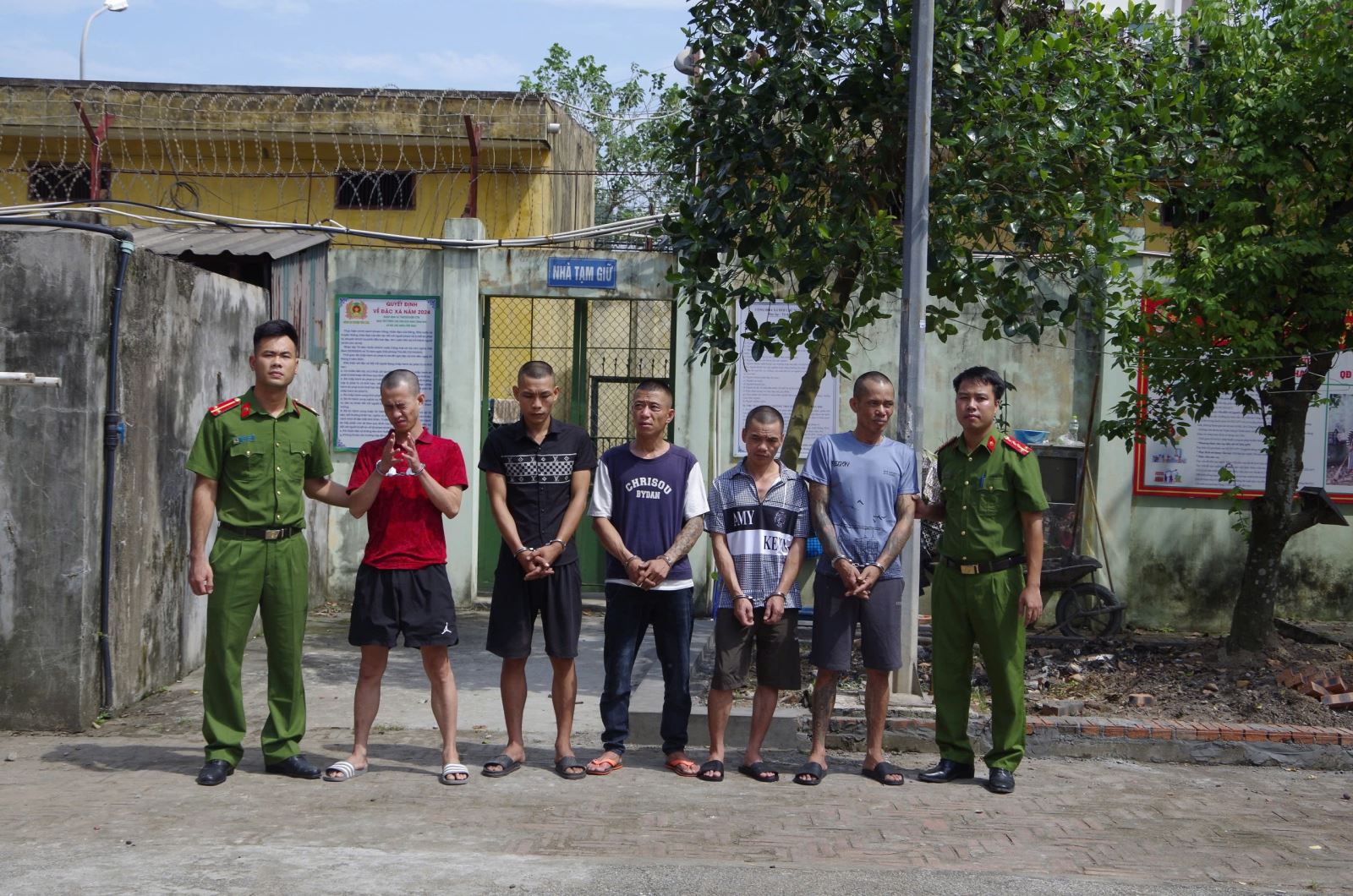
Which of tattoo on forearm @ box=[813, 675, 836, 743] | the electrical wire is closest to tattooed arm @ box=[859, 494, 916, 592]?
tattoo on forearm @ box=[813, 675, 836, 743]

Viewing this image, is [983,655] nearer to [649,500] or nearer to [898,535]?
[898,535]

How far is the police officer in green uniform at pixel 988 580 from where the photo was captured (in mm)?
6258

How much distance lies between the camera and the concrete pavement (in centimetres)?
485

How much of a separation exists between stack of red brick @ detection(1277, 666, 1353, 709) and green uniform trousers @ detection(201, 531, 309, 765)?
5392 mm

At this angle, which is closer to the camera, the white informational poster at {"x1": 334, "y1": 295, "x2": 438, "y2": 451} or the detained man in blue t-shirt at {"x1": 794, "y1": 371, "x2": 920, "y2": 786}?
the detained man in blue t-shirt at {"x1": 794, "y1": 371, "x2": 920, "y2": 786}

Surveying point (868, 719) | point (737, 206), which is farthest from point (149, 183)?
point (868, 719)

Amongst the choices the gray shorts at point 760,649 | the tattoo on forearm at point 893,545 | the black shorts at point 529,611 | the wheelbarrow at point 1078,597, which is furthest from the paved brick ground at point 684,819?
the wheelbarrow at point 1078,597

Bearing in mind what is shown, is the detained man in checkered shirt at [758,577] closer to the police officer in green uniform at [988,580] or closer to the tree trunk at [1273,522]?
the police officer in green uniform at [988,580]

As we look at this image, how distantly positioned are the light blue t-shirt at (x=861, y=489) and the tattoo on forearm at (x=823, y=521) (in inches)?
1.2

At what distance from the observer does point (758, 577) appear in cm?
634

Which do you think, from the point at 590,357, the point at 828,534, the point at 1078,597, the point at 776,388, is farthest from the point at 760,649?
the point at 590,357

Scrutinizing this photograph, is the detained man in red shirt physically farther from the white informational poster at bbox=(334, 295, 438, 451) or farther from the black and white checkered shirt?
the white informational poster at bbox=(334, 295, 438, 451)

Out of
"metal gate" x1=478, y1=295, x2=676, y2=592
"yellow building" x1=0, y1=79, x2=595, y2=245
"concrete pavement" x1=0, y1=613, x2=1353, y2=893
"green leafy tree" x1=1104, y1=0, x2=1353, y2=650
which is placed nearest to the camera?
"concrete pavement" x1=0, y1=613, x2=1353, y2=893

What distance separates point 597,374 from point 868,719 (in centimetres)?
586
